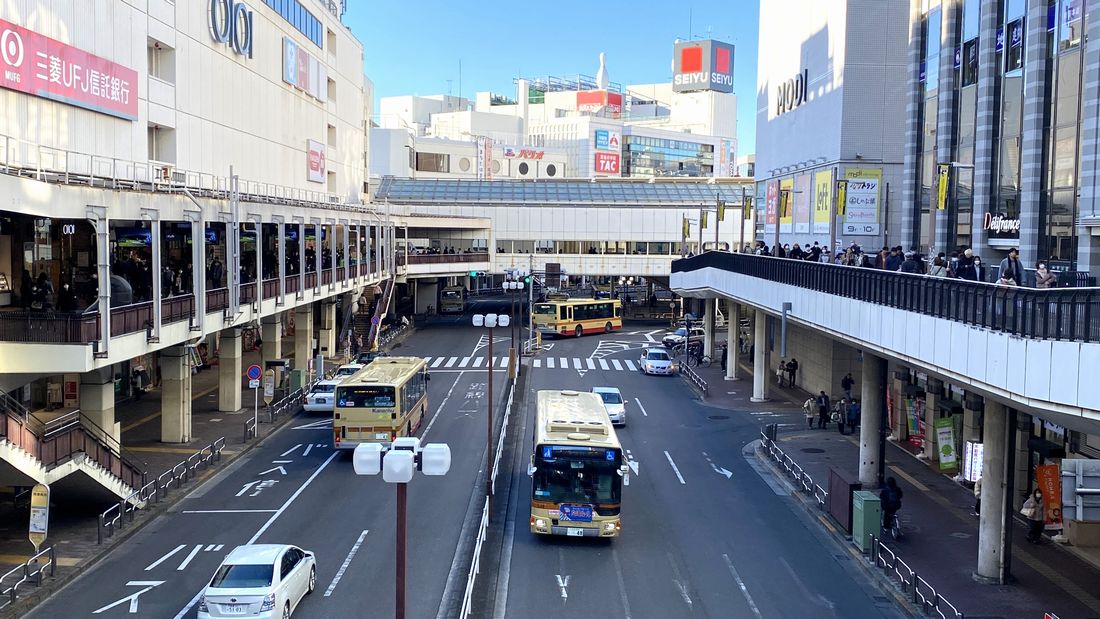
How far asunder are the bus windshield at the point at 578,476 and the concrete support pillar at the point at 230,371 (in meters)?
21.3

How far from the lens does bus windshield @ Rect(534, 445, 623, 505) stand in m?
24.5

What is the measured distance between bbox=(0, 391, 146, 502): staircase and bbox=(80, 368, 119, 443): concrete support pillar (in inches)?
12.3

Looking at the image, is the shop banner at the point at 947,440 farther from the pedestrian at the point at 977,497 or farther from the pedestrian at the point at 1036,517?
the pedestrian at the point at 1036,517

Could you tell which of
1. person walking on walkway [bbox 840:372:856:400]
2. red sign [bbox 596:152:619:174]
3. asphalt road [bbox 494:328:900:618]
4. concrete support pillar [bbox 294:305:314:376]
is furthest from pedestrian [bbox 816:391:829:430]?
red sign [bbox 596:152:619:174]

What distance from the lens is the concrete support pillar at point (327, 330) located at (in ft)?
206

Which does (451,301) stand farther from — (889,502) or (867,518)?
(867,518)

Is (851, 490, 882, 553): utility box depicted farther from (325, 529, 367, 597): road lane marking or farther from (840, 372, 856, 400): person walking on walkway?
(840, 372, 856, 400): person walking on walkway

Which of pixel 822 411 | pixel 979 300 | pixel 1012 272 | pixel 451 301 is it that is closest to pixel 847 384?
pixel 822 411

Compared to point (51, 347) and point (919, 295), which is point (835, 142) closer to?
point (919, 295)

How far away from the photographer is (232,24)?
46.9m

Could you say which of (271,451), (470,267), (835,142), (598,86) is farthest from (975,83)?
(598,86)

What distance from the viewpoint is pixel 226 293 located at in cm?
3600

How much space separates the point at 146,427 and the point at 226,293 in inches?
272

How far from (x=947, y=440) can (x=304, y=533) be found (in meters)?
20.4
